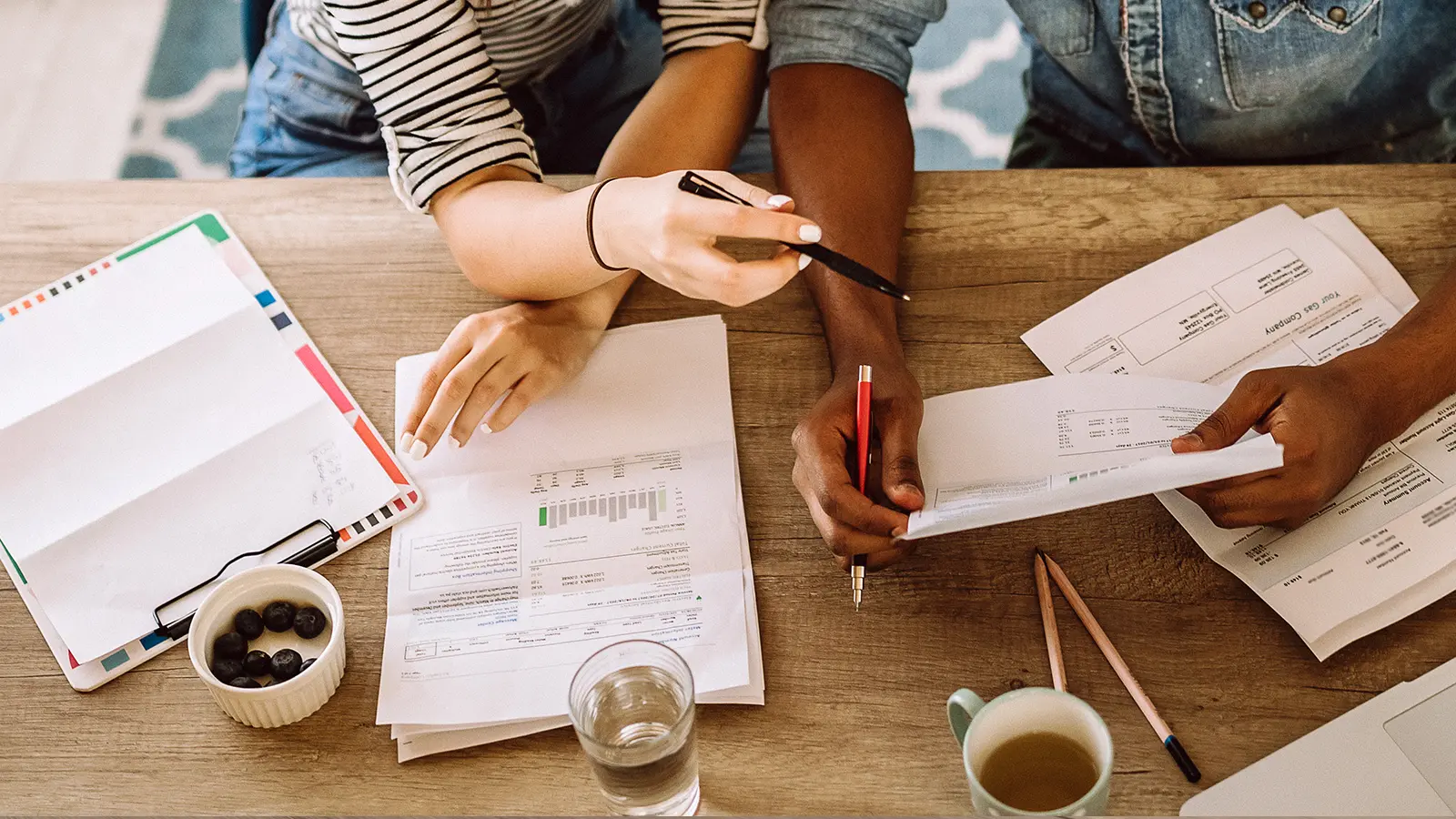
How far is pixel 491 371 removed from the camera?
990 millimetres

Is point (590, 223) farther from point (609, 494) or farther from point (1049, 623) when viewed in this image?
point (1049, 623)

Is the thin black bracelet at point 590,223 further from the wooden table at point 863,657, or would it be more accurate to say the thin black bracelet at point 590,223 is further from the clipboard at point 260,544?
the clipboard at point 260,544

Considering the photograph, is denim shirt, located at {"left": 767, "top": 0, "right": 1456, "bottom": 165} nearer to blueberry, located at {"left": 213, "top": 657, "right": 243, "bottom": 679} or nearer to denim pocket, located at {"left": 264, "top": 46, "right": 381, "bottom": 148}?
denim pocket, located at {"left": 264, "top": 46, "right": 381, "bottom": 148}

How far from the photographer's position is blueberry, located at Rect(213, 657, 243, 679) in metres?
0.81

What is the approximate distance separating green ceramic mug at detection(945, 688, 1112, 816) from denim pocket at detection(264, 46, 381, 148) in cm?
96

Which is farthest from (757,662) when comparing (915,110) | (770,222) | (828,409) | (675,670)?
(915,110)

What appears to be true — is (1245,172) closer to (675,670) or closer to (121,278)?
(675,670)

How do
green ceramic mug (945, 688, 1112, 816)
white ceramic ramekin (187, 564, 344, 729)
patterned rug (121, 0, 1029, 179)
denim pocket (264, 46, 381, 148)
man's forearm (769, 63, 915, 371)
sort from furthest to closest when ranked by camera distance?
patterned rug (121, 0, 1029, 179), denim pocket (264, 46, 381, 148), man's forearm (769, 63, 915, 371), white ceramic ramekin (187, 564, 344, 729), green ceramic mug (945, 688, 1112, 816)

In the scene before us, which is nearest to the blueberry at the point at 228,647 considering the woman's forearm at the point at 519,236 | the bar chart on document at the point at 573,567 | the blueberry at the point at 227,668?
the blueberry at the point at 227,668

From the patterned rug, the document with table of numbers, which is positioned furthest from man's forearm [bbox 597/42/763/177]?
the patterned rug

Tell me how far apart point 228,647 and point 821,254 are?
1.60ft

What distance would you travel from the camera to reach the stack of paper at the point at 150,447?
2.95 feet

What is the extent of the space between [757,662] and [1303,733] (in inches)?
14.1

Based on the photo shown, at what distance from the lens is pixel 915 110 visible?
2152 millimetres
